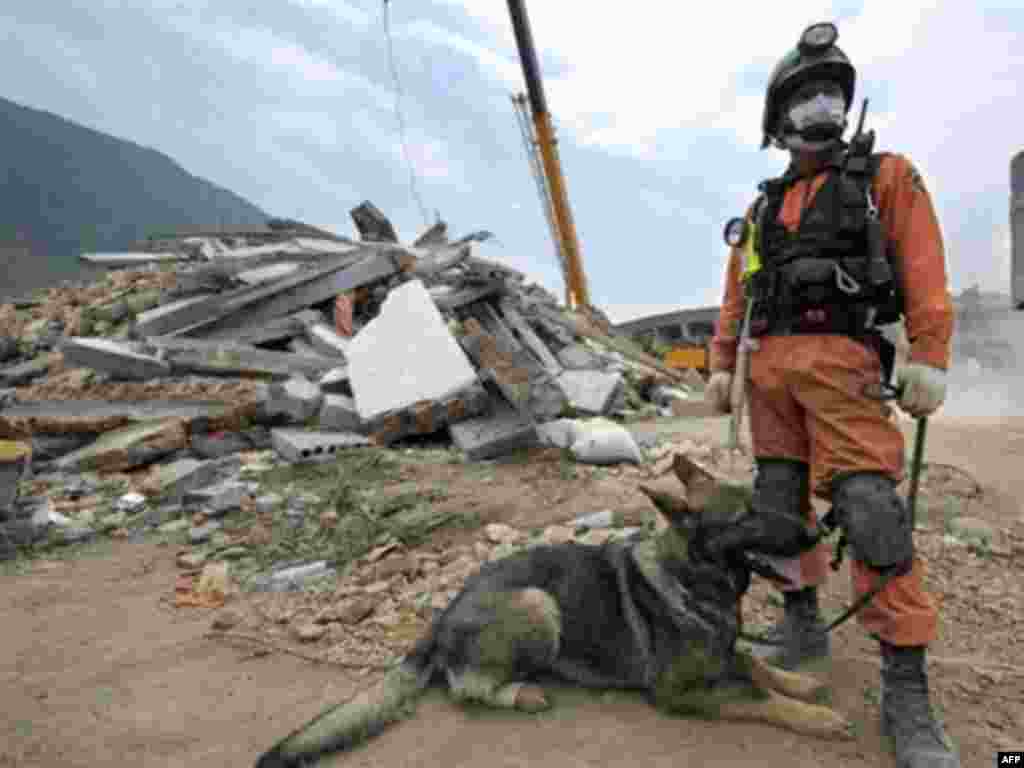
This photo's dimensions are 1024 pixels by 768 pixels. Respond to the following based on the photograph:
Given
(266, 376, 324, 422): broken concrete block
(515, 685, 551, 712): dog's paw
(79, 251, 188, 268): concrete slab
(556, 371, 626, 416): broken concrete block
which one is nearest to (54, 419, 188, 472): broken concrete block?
(266, 376, 324, 422): broken concrete block

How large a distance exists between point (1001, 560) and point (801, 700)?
2.05m

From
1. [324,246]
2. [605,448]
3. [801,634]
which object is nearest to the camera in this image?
[801,634]

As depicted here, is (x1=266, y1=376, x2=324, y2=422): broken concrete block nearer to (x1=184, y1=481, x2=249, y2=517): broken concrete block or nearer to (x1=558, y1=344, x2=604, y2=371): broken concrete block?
(x1=184, y1=481, x2=249, y2=517): broken concrete block

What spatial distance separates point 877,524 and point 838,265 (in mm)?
869

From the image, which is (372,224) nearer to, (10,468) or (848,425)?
(10,468)

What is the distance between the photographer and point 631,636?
2549mm

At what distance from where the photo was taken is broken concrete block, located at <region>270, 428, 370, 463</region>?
5.84 m

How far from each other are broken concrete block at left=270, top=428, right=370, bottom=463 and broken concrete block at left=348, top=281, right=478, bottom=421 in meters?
0.25

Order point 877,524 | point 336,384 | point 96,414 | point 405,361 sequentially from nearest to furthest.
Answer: point 877,524 → point 405,361 → point 96,414 → point 336,384

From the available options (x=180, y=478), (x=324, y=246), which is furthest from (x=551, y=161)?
(x=180, y=478)

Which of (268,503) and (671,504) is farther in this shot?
(268,503)

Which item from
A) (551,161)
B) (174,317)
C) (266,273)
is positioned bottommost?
(174,317)

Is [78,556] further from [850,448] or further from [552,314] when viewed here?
[552,314]

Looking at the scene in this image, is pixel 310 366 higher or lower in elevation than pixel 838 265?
lower
